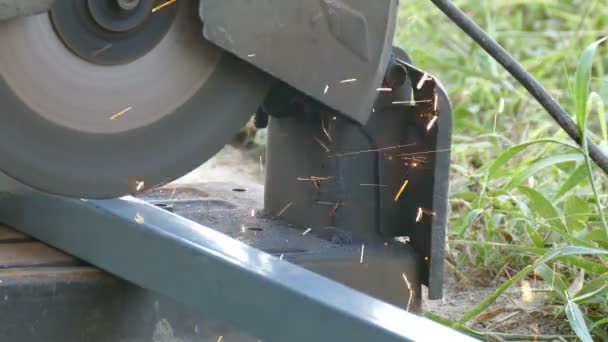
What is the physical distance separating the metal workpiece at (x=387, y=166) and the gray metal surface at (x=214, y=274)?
14.7 inches

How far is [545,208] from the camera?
2617 mm

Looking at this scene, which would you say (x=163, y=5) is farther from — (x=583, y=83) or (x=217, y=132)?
(x=583, y=83)

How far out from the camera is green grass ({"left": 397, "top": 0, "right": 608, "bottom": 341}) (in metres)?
2.33

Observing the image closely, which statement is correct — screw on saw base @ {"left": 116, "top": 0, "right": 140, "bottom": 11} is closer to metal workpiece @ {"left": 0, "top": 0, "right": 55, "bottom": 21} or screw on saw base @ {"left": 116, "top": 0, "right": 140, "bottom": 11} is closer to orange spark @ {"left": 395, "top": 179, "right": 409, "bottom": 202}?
metal workpiece @ {"left": 0, "top": 0, "right": 55, "bottom": 21}

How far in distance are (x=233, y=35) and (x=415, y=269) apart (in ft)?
1.88

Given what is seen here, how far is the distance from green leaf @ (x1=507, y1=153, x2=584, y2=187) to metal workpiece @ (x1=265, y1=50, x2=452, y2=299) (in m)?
0.50

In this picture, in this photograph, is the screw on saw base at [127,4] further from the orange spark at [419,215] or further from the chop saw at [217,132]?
the orange spark at [419,215]

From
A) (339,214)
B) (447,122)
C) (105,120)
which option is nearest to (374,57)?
(447,122)

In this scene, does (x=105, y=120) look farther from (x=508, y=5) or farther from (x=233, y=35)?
(x=508, y=5)

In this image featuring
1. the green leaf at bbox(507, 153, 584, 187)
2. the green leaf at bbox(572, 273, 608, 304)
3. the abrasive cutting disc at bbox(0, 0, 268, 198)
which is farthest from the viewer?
the green leaf at bbox(507, 153, 584, 187)

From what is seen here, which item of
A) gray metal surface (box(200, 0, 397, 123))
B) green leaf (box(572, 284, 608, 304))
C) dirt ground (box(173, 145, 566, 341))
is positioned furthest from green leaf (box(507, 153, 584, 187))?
gray metal surface (box(200, 0, 397, 123))

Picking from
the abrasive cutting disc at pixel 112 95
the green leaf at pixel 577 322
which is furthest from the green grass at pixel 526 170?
the abrasive cutting disc at pixel 112 95

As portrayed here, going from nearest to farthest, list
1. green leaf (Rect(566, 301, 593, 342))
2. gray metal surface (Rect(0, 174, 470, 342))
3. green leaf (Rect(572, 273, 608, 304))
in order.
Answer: gray metal surface (Rect(0, 174, 470, 342)), green leaf (Rect(566, 301, 593, 342)), green leaf (Rect(572, 273, 608, 304))

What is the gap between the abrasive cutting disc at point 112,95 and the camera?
5.93ft
